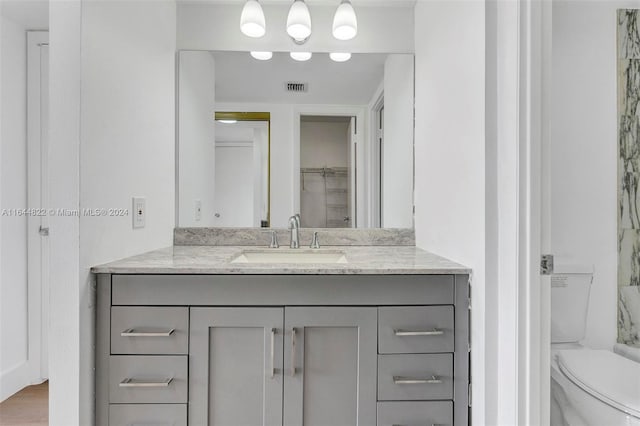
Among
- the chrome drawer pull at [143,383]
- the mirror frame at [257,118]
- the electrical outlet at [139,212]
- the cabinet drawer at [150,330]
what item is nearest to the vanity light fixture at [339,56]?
the mirror frame at [257,118]

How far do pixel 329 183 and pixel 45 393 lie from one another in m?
2.05

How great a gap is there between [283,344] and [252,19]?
1481 mm

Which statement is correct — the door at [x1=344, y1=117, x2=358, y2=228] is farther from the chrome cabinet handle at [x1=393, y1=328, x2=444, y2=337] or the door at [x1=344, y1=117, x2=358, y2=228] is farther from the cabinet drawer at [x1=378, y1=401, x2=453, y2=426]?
the cabinet drawer at [x1=378, y1=401, x2=453, y2=426]

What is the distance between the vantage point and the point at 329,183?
189 cm

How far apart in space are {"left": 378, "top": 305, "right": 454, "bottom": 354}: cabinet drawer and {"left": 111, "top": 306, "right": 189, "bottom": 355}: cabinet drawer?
666 mm

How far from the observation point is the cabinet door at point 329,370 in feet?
3.83

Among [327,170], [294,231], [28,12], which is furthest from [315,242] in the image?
[28,12]

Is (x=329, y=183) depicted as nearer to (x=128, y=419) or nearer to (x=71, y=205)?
(x=71, y=205)

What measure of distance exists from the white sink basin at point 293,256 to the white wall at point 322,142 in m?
0.48

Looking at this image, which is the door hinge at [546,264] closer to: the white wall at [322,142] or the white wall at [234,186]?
the white wall at [322,142]

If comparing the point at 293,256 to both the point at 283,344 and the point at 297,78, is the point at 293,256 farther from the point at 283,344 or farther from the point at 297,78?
the point at 297,78

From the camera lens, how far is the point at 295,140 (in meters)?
1.89

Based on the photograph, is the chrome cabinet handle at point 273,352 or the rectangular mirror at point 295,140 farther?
the rectangular mirror at point 295,140

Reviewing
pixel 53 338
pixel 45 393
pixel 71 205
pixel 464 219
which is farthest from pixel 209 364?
pixel 45 393
